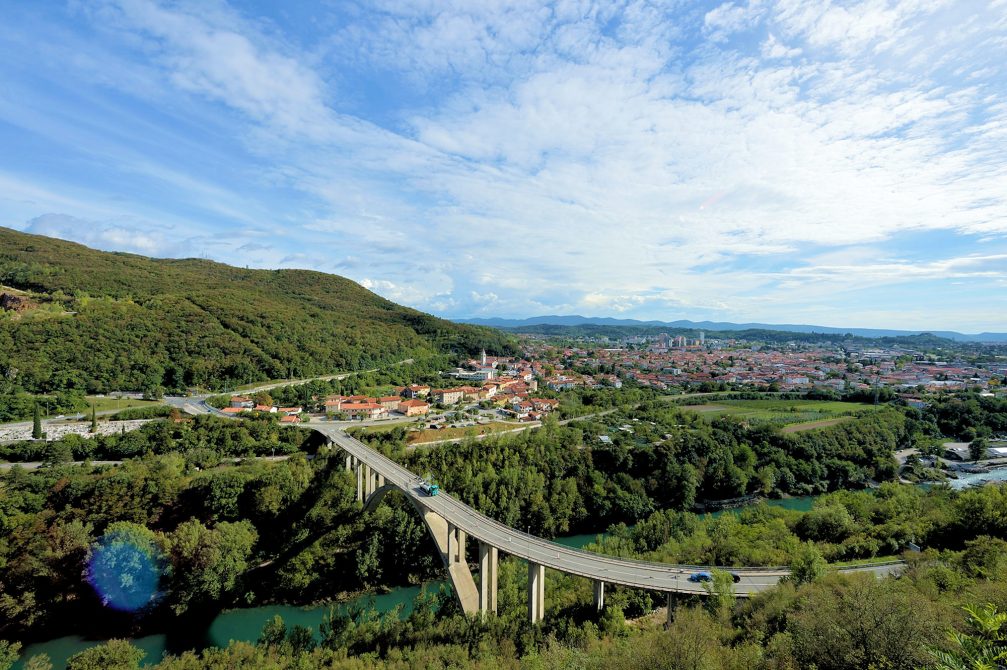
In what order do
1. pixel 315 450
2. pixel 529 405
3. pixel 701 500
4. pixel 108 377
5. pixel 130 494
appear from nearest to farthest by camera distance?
pixel 130 494, pixel 315 450, pixel 701 500, pixel 108 377, pixel 529 405

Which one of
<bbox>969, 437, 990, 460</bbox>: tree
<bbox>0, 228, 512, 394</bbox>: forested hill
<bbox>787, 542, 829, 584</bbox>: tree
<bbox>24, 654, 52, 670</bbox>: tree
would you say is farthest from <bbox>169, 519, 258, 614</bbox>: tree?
<bbox>969, 437, 990, 460</bbox>: tree

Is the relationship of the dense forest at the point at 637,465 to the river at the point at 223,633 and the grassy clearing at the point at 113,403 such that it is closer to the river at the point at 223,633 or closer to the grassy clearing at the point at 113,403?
the river at the point at 223,633

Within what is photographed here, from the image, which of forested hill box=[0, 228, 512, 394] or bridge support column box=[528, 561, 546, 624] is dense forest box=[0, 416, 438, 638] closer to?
bridge support column box=[528, 561, 546, 624]

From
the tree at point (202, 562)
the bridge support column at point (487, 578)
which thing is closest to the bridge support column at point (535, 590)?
the bridge support column at point (487, 578)

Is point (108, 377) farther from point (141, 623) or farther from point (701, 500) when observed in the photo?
point (701, 500)

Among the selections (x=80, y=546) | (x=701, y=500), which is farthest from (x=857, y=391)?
(x=80, y=546)

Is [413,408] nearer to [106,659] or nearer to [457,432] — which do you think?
[457,432]
